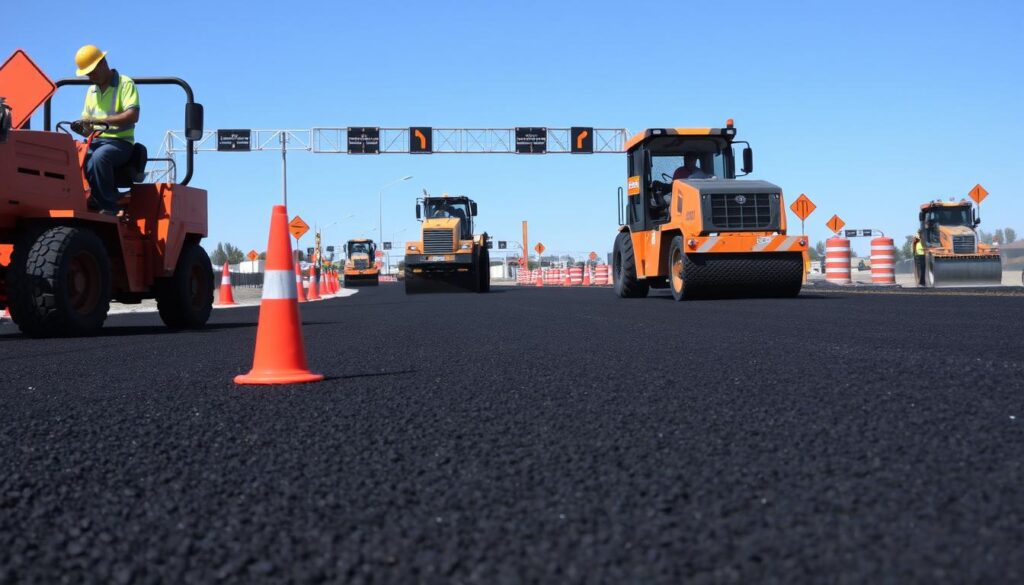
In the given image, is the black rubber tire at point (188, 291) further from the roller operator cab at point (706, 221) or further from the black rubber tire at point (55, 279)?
the roller operator cab at point (706, 221)

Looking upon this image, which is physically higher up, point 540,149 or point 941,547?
point 540,149

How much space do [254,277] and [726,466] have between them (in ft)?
180

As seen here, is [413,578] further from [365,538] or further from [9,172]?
[9,172]

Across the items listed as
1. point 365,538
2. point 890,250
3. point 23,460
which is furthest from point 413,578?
point 890,250

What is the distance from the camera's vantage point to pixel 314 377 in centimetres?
485

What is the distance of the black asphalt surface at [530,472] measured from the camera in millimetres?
1874

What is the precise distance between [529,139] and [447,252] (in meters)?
18.5

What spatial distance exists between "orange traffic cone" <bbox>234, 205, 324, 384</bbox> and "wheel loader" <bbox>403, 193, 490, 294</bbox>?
2174cm

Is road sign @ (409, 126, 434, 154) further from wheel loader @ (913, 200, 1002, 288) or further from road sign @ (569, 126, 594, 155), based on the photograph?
wheel loader @ (913, 200, 1002, 288)

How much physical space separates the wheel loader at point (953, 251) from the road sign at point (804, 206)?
5155mm

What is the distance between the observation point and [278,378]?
15.7ft

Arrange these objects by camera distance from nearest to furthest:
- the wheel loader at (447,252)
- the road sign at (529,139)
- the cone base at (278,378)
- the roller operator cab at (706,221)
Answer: the cone base at (278,378) < the roller operator cab at (706,221) < the wheel loader at (447,252) < the road sign at (529,139)

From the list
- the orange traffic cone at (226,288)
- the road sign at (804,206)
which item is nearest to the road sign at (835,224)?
the road sign at (804,206)

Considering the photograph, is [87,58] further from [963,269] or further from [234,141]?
[234,141]
